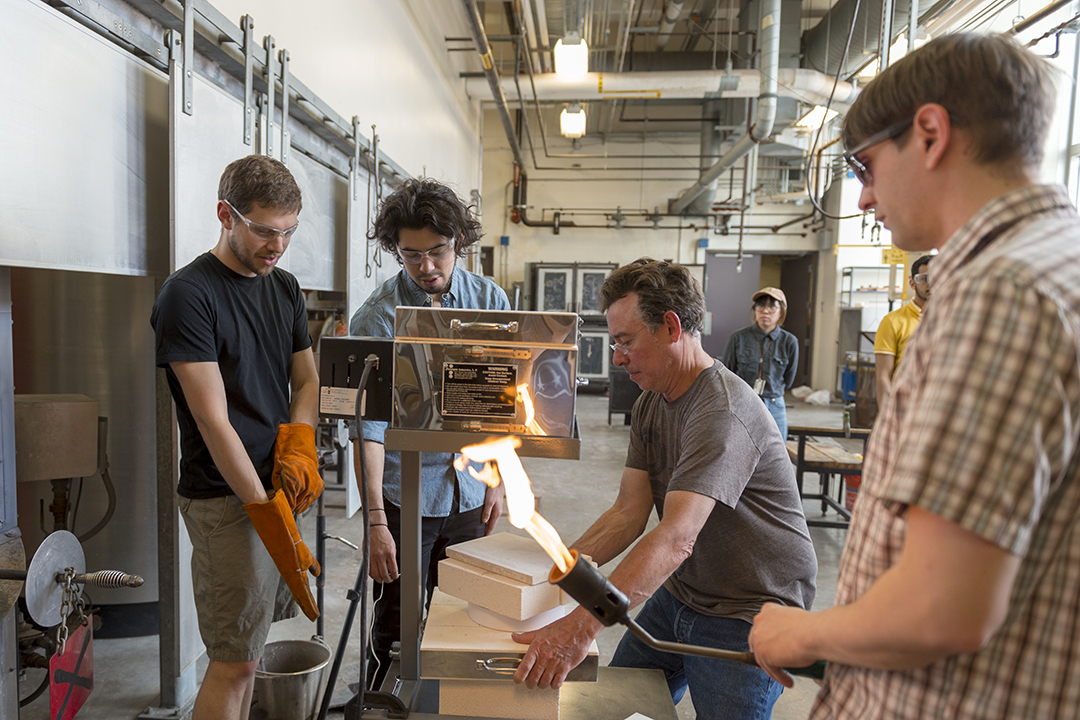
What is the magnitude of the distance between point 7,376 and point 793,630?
59.1 inches

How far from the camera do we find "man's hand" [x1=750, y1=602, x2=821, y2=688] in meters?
0.64

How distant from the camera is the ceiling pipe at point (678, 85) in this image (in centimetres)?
589

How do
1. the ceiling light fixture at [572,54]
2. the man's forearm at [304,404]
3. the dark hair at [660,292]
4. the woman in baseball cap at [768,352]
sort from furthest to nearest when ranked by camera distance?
1. the ceiling light fixture at [572,54]
2. the woman in baseball cap at [768,352]
3. the man's forearm at [304,404]
4. the dark hair at [660,292]

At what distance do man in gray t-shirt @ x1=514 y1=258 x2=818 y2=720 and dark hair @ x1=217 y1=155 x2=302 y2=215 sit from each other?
2.59 ft

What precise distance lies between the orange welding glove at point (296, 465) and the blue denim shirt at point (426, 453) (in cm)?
15

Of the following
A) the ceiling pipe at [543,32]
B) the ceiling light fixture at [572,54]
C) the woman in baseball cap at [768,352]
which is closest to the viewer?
the woman in baseball cap at [768,352]

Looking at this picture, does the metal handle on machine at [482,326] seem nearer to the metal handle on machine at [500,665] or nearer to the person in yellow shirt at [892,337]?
the metal handle on machine at [500,665]

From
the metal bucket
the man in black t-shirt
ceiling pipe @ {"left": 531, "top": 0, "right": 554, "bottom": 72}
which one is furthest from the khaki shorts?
ceiling pipe @ {"left": 531, "top": 0, "right": 554, "bottom": 72}

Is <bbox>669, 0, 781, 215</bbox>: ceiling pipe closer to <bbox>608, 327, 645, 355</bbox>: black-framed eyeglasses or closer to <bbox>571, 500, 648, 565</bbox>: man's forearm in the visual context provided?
<bbox>608, 327, 645, 355</bbox>: black-framed eyeglasses

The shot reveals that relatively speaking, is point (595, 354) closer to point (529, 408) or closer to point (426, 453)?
point (426, 453)

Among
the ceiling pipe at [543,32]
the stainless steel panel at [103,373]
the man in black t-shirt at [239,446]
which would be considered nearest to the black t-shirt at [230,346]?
the man in black t-shirt at [239,446]

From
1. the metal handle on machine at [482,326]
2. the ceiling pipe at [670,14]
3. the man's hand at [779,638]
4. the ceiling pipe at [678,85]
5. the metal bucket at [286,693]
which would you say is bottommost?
the metal bucket at [286,693]

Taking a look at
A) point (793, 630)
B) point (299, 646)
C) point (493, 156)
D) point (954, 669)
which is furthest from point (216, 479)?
point (493, 156)

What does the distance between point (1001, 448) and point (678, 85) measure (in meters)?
6.46
